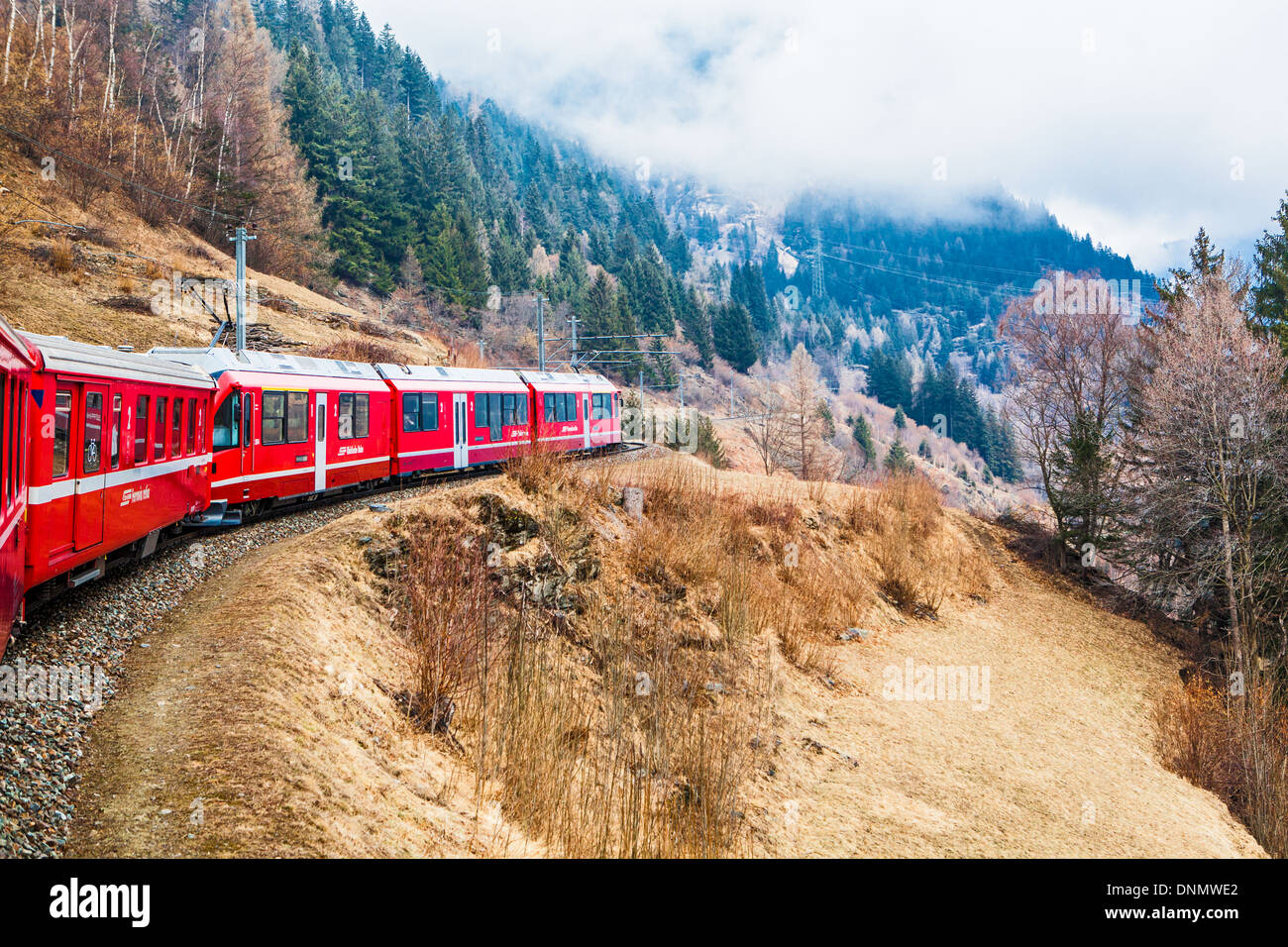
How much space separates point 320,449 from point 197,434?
291 cm

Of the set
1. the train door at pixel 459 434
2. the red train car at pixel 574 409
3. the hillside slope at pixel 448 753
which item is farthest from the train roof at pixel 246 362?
the red train car at pixel 574 409

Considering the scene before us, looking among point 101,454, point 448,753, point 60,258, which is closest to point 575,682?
point 448,753

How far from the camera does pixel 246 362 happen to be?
45.0 ft

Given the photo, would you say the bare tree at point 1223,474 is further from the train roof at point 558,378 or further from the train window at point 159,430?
the train window at point 159,430

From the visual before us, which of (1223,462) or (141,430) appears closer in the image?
(141,430)

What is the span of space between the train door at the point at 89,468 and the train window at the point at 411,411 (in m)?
9.02

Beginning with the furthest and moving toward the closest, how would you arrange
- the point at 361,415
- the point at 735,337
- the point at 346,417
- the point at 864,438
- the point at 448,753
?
the point at 735,337 → the point at 864,438 → the point at 361,415 → the point at 346,417 → the point at 448,753

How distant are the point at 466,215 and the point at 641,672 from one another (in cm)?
6772

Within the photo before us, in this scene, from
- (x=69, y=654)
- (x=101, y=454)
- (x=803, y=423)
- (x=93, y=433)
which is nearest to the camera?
(x=69, y=654)

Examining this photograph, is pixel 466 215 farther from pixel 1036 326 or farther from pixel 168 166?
pixel 1036 326

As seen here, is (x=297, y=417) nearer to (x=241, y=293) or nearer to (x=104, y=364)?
(x=104, y=364)

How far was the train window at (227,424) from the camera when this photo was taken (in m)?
13.0
